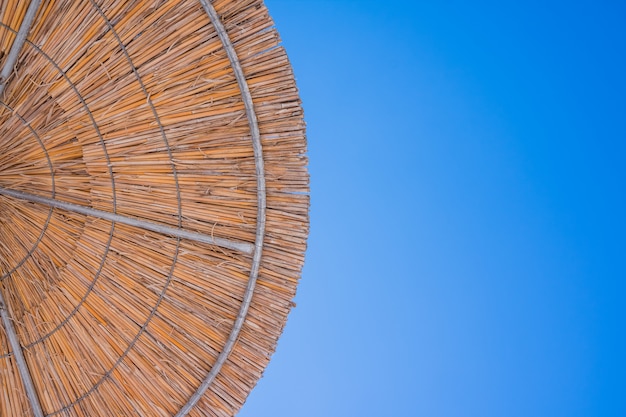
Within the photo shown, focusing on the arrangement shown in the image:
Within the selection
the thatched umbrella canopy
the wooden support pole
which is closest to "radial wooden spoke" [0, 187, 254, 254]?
the thatched umbrella canopy

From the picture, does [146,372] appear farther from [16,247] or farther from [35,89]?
[35,89]

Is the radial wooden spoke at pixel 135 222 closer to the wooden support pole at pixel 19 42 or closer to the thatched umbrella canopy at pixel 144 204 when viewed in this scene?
the thatched umbrella canopy at pixel 144 204

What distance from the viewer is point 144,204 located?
3254 mm

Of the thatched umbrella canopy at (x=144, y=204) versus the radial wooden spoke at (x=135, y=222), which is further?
the radial wooden spoke at (x=135, y=222)

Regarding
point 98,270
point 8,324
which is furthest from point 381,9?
point 8,324

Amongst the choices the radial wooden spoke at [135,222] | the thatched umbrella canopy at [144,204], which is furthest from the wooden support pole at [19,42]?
the radial wooden spoke at [135,222]

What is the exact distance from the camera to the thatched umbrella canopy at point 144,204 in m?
3.03

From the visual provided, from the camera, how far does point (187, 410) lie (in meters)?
3.31

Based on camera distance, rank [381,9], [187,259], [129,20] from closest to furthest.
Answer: [129,20] < [187,259] < [381,9]

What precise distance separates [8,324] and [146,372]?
0.72 meters

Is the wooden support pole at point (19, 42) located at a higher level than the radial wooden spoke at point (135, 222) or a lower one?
higher

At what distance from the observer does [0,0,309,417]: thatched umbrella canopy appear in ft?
9.94

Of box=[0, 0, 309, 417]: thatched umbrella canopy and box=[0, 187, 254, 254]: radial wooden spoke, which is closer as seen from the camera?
box=[0, 0, 309, 417]: thatched umbrella canopy

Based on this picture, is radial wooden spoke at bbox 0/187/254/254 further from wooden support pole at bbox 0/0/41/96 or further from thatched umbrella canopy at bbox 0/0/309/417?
wooden support pole at bbox 0/0/41/96
